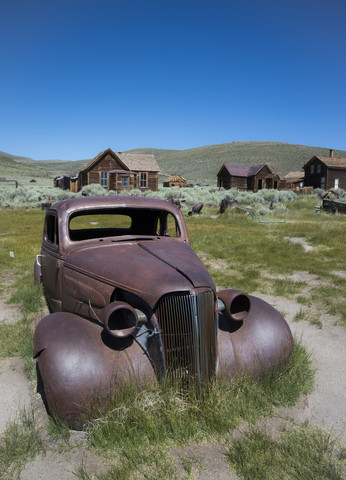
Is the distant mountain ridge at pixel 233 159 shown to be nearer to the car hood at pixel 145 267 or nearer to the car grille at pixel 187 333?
the car hood at pixel 145 267

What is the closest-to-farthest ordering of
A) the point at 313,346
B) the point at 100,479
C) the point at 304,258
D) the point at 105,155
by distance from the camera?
the point at 100,479, the point at 313,346, the point at 304,258, the point at 105,155

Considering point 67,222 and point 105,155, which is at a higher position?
point 105,155

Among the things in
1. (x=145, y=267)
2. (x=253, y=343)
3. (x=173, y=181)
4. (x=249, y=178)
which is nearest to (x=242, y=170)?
(x=249, y=178)

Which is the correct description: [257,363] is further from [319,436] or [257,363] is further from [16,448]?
[16,448]

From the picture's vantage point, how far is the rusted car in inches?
101

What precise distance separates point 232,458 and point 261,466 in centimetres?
22

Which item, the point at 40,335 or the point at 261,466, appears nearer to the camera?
the point at 261,466

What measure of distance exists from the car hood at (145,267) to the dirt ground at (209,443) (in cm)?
122

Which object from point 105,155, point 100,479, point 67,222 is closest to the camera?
point 100,479

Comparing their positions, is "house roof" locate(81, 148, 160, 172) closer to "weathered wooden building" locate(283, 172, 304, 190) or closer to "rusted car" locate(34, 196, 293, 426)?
"weathered wooden building" locate(283, 172, 304, 190)

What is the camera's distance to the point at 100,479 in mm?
2172

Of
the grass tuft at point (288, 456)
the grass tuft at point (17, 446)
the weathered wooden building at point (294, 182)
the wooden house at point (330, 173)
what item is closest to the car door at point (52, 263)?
the grass tuft at point (17, 446)

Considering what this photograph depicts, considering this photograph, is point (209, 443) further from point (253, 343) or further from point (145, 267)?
point (145, 267)

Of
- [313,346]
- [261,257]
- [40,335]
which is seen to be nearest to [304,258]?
[261,257]
